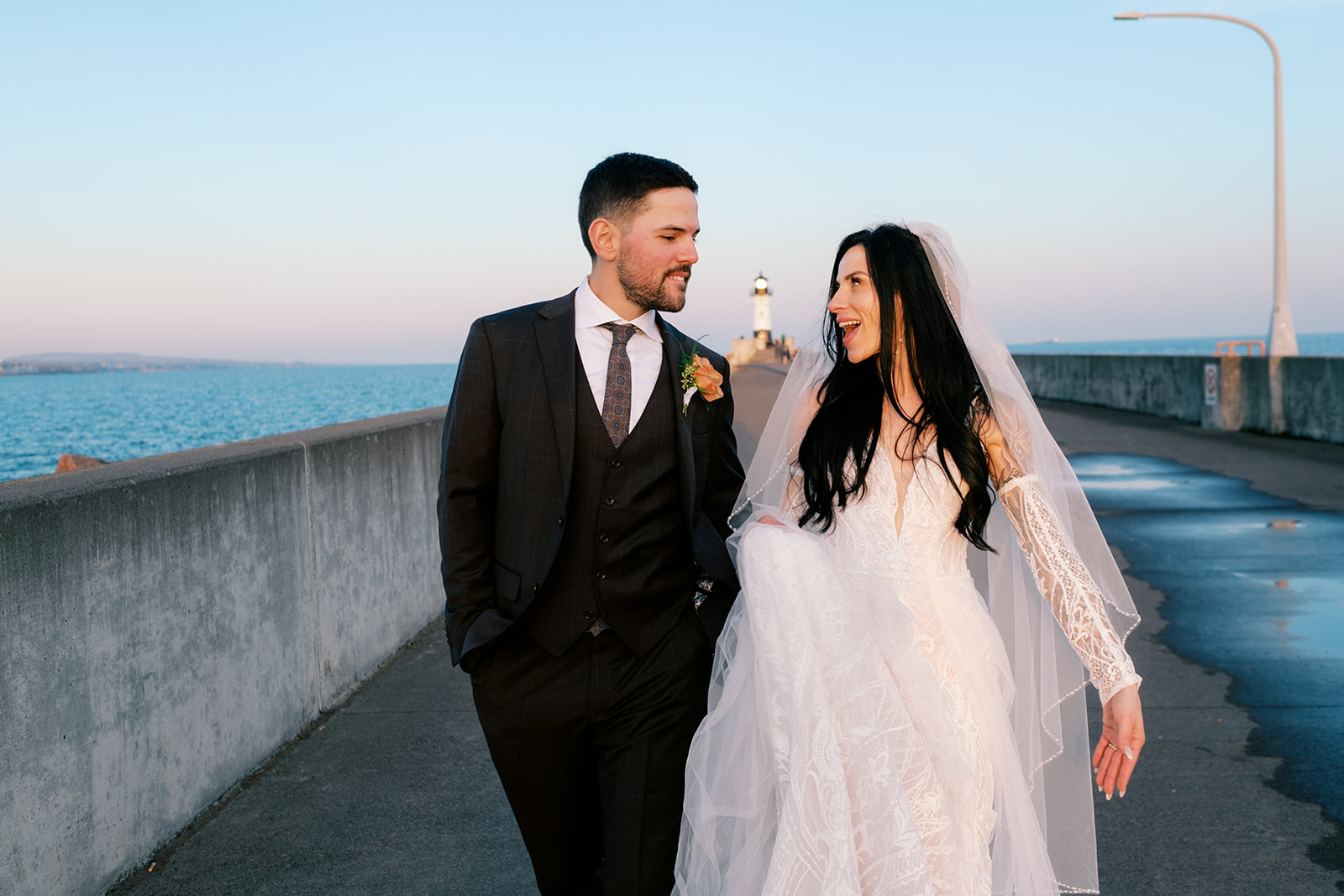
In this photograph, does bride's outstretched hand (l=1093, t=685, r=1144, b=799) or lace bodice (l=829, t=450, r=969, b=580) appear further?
lace bodice (l=829, t=450, r=969, b=580)

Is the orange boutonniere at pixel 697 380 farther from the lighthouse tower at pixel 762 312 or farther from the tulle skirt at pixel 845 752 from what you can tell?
the lighthouse tower at pixel 762 312

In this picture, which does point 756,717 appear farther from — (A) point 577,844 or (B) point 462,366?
(B) point 462,366

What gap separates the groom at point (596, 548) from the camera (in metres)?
2.82

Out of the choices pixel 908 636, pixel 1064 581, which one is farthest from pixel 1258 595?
pixel 908 636

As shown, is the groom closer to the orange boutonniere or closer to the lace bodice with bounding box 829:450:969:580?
the orange boutonniere

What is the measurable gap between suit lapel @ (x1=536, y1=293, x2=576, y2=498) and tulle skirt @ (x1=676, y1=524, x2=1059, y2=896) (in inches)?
20.2

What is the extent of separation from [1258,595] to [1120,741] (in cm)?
567

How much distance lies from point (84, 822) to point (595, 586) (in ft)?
6.41

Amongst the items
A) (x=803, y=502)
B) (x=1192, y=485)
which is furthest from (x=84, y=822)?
(x=1192, y=485)

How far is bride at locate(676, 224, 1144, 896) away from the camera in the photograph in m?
2.49

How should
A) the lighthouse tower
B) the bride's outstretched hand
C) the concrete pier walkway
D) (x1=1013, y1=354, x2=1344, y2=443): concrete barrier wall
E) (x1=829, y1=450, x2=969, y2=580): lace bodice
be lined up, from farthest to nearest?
1. the lighthouse tower
2. (x1=1013, y1=354, x2=1344, y2=443): concrete barrier wall
3. the concrete pier walkway
4. (x1=829, y1=450, x2=969, y2=580): lace bodice
5. the bride's outstretched hand

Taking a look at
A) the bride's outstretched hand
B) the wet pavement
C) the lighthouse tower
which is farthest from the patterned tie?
the lighthouse tower

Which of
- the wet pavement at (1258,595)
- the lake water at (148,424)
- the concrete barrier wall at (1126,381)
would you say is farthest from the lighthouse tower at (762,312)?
the wet pavement at (1258,595)

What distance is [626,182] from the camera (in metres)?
2.95
